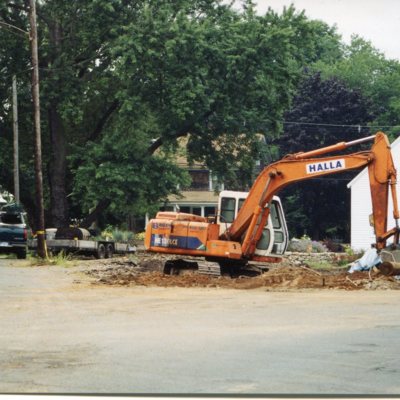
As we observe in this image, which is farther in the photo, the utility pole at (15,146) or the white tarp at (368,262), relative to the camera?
the utility pole at (15,146)

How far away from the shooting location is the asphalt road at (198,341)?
853 cm

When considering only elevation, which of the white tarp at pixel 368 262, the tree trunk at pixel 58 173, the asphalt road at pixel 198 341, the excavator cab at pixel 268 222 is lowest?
the asphalt road at pixel 198 341

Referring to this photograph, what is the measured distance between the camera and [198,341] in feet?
39.7

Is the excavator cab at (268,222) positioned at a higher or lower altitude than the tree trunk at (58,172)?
lower

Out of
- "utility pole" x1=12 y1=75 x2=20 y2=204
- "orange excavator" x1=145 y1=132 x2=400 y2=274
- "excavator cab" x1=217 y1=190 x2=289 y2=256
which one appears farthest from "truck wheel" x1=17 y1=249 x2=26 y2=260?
"excavator cab" x1=217 y1=190 x2=289 y2=256

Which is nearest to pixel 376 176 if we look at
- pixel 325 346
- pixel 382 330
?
pixel 382 330

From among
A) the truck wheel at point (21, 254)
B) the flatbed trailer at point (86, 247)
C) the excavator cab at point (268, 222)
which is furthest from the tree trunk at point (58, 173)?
the excavator cab at point (268, 222)

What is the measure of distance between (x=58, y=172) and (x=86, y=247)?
751cm

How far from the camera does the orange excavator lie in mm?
22484

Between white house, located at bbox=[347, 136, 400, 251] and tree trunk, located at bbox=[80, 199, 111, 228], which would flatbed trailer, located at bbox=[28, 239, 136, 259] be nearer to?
tree trunk, located at bbox=[80, 199, 111, 228]

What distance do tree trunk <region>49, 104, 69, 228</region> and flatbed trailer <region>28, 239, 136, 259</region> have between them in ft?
11.9

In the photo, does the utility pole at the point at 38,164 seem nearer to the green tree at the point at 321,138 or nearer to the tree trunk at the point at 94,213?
the tree trunk at the point at 94,213

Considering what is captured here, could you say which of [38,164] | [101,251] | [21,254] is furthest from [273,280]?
[101,251]

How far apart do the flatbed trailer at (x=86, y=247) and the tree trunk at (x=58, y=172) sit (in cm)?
362
